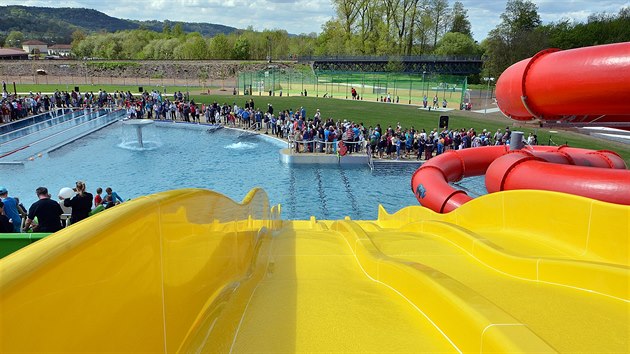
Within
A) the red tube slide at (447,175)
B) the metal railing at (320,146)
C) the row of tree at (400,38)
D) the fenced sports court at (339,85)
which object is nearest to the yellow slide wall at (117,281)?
the red tube slide at (447,175)

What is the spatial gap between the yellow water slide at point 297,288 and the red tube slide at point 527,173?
2.10 m

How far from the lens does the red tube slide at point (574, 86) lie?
6.63 m

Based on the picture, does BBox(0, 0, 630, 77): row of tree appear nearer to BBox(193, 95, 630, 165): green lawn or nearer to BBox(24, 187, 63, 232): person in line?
BBox(193, 95, 630, 165): green lawn

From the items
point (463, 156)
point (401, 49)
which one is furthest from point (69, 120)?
point (401, 49)

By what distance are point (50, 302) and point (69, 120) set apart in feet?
98.4

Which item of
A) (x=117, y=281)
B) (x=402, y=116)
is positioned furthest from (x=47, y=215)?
(x=402, y=116)

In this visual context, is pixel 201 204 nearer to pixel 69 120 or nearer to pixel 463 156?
pixel 463 156

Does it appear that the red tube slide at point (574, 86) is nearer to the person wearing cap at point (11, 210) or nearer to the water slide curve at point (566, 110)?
the water slide curve at point (566, 110)

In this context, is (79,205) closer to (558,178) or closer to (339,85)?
(558,178)

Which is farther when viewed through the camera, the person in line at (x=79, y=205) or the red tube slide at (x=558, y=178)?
the person in line at (x=79, y=205)

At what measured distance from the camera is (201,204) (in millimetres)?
2902

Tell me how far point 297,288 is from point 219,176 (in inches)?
530

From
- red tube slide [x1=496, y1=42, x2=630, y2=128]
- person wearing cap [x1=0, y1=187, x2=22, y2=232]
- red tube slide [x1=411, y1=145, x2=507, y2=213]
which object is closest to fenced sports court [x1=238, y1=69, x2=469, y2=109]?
red tube slide [x1=411, y1=145, x2=507, y2=213]

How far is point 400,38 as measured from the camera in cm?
8012
